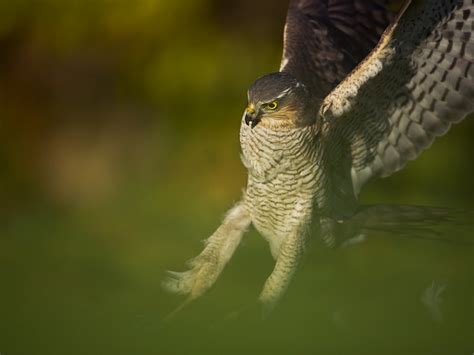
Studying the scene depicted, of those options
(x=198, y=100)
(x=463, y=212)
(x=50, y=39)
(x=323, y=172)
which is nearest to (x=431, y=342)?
(x=463, y=212)

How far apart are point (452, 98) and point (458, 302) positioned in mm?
1434

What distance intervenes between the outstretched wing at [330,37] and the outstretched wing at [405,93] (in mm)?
549

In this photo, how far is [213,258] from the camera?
4.28 m

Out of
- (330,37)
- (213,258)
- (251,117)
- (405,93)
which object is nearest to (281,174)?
(251,117)

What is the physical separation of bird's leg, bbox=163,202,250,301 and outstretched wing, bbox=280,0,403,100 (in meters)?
0.89

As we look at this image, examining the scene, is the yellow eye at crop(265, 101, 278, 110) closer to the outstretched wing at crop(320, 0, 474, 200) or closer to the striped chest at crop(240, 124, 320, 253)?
the striped chest at crop(240, 124, 320, 253)

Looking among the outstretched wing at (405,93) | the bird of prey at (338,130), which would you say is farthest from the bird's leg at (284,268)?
the outstretched wing at (405,93)

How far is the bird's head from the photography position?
375 cm

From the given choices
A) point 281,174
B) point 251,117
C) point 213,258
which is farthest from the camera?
point 213,258

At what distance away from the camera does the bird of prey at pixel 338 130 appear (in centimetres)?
376

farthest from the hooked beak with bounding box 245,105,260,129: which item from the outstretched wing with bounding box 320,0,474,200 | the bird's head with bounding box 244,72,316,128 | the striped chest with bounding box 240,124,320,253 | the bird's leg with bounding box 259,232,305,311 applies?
the bird's leg with bounding box 259,232,305,311

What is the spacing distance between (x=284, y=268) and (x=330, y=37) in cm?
155

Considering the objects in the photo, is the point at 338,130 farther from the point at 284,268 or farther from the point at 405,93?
the point at 284,268

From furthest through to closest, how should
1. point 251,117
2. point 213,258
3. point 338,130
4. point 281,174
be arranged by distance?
point 213,258
point 338,130
point 281,174
point 251,117
